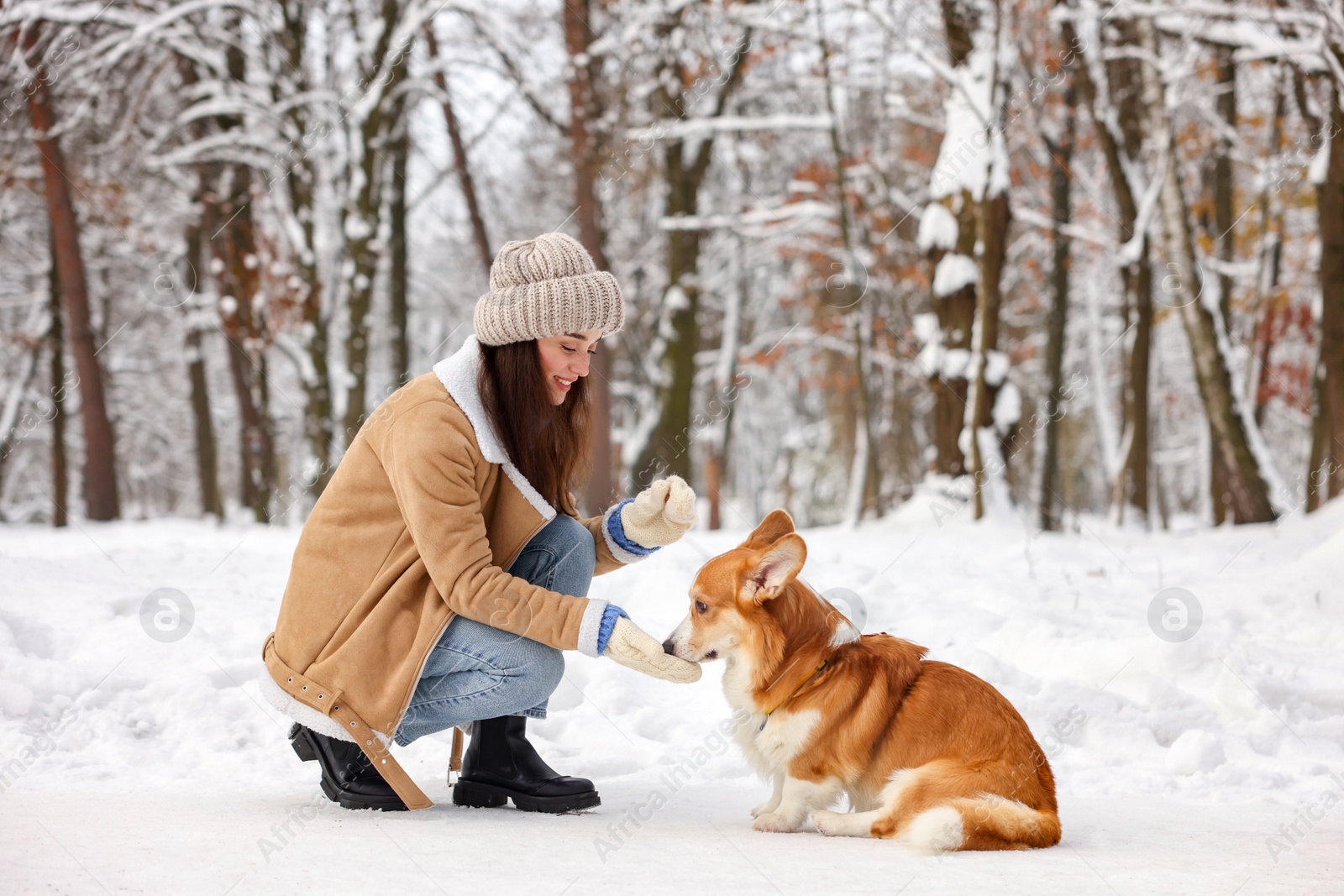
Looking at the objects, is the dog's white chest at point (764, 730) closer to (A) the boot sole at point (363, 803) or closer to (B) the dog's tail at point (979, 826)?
(B) the dog's tail at point (979, 826)

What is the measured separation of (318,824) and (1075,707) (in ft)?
9.78

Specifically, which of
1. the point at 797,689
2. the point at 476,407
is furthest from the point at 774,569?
the point at 476,407

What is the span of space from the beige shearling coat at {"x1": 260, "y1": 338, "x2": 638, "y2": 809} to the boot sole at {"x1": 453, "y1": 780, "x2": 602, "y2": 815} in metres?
0.21

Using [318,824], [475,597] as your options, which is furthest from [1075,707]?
[318,824]

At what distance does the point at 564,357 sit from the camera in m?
3.22

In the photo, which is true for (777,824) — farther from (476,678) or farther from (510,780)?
(476,678)

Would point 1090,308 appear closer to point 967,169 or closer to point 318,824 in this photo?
point 967,169

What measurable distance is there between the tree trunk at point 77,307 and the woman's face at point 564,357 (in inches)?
480

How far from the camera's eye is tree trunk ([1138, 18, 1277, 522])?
33.6 feet

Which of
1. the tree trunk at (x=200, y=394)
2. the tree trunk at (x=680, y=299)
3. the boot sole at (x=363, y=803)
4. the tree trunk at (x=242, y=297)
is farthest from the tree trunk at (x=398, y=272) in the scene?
the boot sole at (x=363, y=803)

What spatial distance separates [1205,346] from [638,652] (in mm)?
9341

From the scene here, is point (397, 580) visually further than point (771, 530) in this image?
No

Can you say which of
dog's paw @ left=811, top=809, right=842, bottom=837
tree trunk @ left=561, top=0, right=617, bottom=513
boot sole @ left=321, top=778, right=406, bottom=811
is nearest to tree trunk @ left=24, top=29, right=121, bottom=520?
tree trunk @ left=561, top=0, right=617, bottom=513

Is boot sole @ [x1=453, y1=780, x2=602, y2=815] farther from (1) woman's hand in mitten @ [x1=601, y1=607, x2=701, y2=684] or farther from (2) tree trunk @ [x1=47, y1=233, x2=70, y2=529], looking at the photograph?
(2) tree trunk @ [x1=47, y1=233, x2=70, y2=529]
